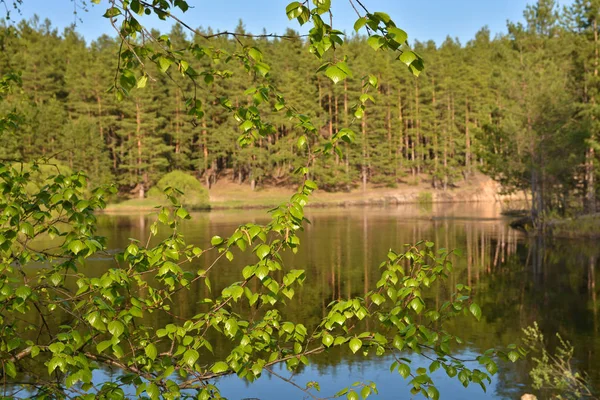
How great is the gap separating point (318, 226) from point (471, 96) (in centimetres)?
5517

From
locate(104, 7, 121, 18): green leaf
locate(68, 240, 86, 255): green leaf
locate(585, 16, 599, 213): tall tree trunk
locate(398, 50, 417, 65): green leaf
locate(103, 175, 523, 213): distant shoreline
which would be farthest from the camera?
locate(103, 175, 523, 213): distant shoreline

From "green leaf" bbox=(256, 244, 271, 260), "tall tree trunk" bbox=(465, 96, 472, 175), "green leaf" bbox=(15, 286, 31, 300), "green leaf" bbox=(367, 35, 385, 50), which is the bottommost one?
"green leaf" bbox=(15, 286, 31, 300)

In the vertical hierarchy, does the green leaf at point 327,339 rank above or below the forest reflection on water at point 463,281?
above

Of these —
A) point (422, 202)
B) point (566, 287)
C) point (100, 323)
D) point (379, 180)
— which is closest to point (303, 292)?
point (566, 287)

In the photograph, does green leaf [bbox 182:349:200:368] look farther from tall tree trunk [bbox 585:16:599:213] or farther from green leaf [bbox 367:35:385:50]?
tall tree trunk [bbox 585:16:599:213]

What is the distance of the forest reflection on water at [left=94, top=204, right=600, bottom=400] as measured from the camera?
13180 mm

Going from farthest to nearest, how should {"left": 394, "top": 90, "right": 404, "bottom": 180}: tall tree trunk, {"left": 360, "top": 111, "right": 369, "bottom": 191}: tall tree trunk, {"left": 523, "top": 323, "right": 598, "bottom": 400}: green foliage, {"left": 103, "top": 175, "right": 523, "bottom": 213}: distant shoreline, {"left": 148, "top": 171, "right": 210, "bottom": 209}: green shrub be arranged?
{"left": 394, "top": 90, "right": 404, "bottom": 180}: tall tree trunk → {"left": 360, "top": 111, "right": 369, "bottom": 191}: tall tree trunk → {"left": 103, "top": 175, "right": 523, "bottom": 213}: distant shoreline → {"left": 148, "top": 171, "right": 210, "bottom": 209}: green shrub → {"left": 523, "top": 323, "right": 598, "bottom": 400}: green foliage

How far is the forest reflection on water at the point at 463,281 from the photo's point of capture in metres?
13.2

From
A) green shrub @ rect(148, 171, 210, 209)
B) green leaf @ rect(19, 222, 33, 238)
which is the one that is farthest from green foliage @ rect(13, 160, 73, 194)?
green shrub @ rect(148, 171, 210, 209)

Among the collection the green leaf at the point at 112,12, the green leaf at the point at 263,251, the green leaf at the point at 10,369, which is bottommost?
the green leaf at the point at 10,369

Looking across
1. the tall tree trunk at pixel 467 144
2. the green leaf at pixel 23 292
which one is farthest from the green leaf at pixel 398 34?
the tall tree trunk at pixel 467 144

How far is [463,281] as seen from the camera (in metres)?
24.1

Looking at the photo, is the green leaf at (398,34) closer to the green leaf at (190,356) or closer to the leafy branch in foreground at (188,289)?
the leafy branch in foreground at (188,289)

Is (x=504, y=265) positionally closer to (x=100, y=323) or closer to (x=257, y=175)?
(x=100, y=323)
